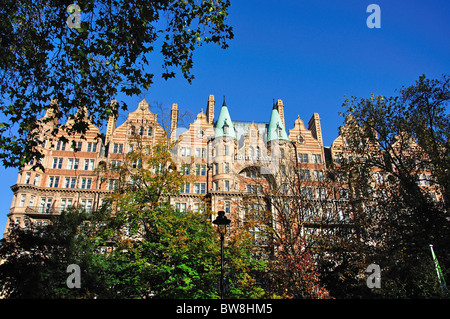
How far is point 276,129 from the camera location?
179ft

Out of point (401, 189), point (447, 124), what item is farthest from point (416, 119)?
point (401, 189)

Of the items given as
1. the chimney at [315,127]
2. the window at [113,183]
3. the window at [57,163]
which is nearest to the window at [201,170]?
the window at [113,183]

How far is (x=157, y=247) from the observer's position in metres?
23.8

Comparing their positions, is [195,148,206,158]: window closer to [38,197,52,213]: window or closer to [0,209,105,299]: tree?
[38,197,52,213]: window

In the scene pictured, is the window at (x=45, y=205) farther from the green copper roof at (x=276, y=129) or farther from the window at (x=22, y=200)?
the green copper roof at (x=276, y=129)

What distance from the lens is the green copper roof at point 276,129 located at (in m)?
53.8

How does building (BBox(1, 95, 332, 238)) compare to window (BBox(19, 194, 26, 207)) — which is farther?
building (BBox(1, 95, 332, 238))

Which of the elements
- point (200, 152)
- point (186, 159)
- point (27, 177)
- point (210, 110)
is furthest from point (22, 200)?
point (210, 110)

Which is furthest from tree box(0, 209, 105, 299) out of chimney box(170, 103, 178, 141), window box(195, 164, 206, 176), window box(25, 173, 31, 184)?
chimney box(170, 103, 178, 141)

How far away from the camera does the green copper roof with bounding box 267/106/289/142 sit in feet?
176

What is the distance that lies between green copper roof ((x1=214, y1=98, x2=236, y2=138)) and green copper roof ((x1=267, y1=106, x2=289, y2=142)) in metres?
6.23

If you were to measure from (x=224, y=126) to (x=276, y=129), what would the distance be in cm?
890
